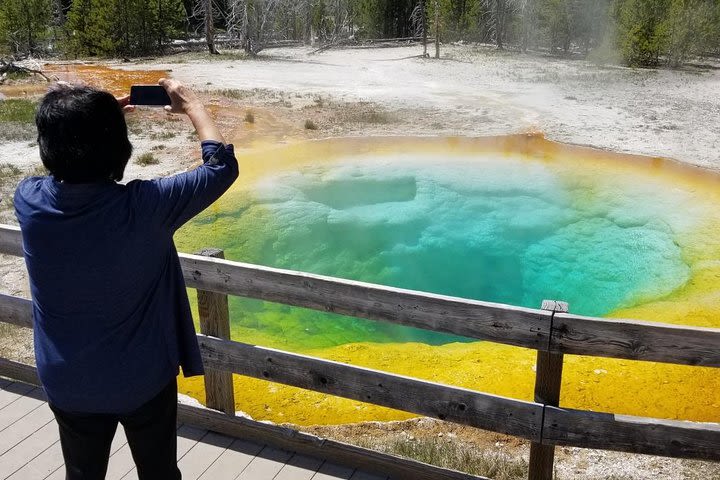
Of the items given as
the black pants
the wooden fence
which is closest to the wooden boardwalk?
the wooden fence

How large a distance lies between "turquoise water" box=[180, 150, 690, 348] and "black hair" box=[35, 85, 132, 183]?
496 cm

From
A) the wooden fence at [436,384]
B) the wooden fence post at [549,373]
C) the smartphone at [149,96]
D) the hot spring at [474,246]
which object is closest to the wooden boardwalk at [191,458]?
the wooden fence at [436,384]

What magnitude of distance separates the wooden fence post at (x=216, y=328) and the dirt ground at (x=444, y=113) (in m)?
1.57

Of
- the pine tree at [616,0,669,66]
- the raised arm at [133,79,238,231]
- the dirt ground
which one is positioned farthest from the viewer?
the pine tree at [616,0,669,66]

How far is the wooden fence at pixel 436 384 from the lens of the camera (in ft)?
7.29

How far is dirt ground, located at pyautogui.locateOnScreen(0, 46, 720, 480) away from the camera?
4480 millimetres

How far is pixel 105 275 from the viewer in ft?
5.03

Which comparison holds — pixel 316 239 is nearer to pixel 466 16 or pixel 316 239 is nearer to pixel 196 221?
pixel 196 221

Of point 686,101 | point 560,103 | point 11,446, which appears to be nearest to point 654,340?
point 11,446

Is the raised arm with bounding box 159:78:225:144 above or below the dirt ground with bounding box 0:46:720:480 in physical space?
above

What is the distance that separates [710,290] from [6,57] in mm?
27856

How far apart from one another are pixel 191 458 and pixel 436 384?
1091 millimetres

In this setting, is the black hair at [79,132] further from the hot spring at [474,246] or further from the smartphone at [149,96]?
the hot spring at [474,246]

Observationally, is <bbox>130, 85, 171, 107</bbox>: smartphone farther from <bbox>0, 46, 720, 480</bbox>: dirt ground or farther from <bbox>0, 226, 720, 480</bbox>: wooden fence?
<bbox>0, 46, 720, 480</bbox>: dirt ground
